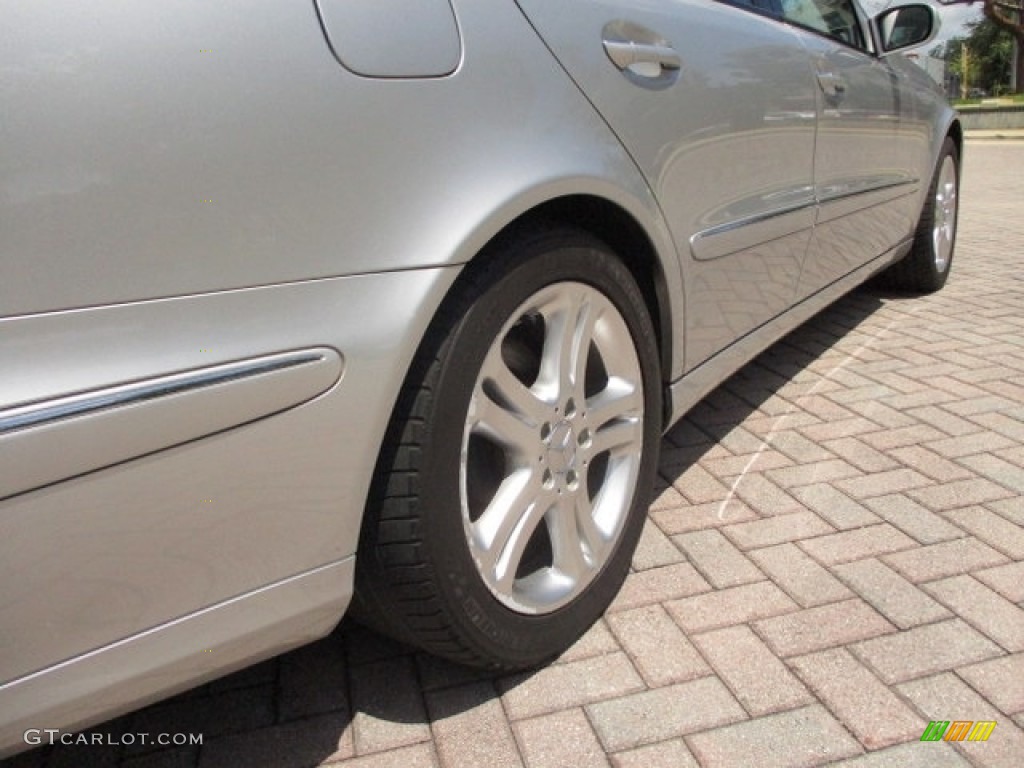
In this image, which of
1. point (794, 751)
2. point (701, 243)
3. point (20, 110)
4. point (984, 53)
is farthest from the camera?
point (984, 53)

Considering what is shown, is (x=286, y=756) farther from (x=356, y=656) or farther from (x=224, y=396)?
(x=224, y=396)

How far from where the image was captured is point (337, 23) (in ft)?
4.20

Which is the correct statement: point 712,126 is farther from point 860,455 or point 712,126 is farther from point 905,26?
point 905,26

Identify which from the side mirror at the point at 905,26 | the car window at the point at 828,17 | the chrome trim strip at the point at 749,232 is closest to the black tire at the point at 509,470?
the chrome trim strip at the point at 749,232

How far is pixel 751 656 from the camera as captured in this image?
1888mm

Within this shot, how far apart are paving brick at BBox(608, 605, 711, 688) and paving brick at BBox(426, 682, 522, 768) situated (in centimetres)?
31

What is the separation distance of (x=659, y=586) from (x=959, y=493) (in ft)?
3.34

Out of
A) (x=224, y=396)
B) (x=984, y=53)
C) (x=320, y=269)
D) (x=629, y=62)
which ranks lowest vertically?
(x=984, y=53)

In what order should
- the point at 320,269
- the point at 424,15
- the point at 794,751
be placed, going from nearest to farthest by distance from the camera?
the point at 320,269 < the point at 424,15 < the point at 794,751

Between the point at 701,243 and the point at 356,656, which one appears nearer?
the point at 356,656

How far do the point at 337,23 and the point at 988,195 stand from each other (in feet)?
33.3

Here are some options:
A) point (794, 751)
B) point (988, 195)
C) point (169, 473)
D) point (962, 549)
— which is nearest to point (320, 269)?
point (169, 473)

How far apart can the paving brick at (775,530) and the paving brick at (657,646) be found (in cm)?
41

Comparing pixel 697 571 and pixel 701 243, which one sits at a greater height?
pixel 701 243
